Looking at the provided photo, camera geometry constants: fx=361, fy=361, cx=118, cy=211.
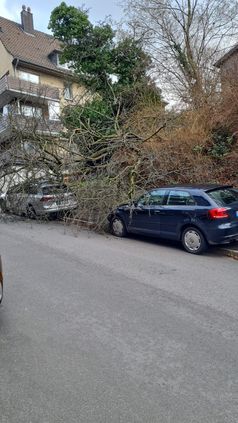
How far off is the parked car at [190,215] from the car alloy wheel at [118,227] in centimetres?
43

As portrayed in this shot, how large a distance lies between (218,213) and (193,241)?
0.96 m

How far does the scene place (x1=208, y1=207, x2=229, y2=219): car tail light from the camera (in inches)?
328

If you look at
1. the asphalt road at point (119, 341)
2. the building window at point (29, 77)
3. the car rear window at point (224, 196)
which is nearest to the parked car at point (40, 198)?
the asphalt road at point (119, 341)

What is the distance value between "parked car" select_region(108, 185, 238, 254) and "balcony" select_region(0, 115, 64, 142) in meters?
5.77

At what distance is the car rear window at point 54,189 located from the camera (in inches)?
513

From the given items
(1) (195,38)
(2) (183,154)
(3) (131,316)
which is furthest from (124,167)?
(1) (195,38)

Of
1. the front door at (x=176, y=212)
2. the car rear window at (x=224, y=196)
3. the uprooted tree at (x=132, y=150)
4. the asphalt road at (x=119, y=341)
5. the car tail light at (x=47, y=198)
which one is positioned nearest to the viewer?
the asphalt road at (x=119, y=341)

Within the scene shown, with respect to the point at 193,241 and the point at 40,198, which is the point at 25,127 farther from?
the point at 193,241

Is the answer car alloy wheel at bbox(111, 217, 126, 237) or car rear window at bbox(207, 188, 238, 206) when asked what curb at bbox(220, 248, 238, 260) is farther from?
car alloy wheel at bbox(111, 217, 126, 237)

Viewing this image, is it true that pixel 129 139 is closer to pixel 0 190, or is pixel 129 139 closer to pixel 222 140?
pixel 222 140

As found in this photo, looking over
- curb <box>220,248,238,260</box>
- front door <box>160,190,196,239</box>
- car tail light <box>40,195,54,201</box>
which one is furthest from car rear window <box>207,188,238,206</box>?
car tail light <box>40,195,54,201</box>

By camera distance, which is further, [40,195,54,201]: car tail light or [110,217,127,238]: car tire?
[40,195,54,201]: car tail light

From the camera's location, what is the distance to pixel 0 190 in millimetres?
14703

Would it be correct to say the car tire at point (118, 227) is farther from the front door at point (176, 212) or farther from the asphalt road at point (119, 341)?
the asphalt road at point (119, 341)
